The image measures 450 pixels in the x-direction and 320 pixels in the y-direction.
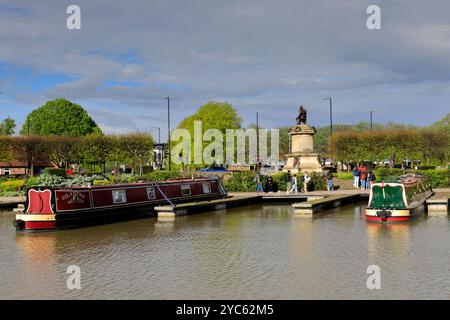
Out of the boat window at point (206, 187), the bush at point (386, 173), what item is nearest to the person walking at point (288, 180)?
the boat window at point (206, 187)

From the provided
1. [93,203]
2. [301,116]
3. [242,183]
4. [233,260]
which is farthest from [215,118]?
[233,260]

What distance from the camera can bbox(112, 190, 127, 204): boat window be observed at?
26.7 metres

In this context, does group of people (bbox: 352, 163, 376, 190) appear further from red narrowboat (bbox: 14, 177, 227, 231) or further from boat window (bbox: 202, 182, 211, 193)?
red narrowboat (bbox: 14, 177, 227, 231)

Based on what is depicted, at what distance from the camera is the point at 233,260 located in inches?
634

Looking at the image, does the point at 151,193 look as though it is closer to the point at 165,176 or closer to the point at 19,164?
the point at 165,176

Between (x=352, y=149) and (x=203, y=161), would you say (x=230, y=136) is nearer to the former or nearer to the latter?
(x=203, y=161)

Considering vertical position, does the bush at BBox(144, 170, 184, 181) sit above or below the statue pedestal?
below

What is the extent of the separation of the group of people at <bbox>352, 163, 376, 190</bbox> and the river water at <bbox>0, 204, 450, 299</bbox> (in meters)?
15.2

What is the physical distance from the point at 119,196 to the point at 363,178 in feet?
67.7

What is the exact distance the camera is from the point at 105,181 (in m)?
41.7

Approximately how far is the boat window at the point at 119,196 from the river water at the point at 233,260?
172 cm

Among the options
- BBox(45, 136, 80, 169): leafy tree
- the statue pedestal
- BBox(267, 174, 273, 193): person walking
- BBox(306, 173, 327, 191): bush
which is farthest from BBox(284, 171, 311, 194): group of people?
BBox(45, 136, 80, 169): leafy tree

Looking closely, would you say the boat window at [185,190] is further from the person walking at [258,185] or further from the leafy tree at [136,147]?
the leafy tree at [136,147]
